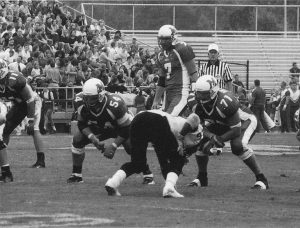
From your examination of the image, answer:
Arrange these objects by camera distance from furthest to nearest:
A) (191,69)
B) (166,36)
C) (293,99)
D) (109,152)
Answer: (293,99), (191,69), (166,36), (109,152)

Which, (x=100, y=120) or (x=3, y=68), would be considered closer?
(x=100, y=120)

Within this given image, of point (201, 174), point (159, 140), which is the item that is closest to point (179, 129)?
point (159, 140)

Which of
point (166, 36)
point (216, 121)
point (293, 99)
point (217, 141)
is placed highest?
point (166, 36)

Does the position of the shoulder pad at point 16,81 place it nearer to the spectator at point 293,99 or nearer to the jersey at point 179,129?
the jersey at point 179,129

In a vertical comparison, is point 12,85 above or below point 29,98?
above

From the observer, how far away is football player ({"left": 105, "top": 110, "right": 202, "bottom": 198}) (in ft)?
37.4

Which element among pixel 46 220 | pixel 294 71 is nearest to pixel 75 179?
pixel 46 220

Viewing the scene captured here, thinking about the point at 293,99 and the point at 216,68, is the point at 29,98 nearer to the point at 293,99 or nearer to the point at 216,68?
the point at 216,68

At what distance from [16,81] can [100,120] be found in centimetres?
220

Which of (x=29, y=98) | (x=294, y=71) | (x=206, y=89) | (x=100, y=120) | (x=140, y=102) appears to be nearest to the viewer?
(x=206, y=89)

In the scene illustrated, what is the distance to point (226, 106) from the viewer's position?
1227cm

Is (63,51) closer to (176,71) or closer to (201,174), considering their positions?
(176,71)

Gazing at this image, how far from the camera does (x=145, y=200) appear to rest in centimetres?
1107

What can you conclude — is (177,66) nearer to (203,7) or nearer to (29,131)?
(29,131)
